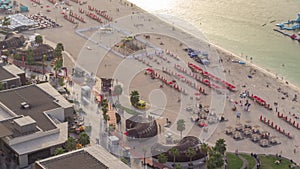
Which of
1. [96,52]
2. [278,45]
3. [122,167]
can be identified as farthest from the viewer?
[278,45]

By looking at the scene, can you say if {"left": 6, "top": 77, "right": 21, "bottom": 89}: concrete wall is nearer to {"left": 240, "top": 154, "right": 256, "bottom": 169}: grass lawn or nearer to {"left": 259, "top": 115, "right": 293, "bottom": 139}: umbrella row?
{"left": 240, "top": 154, "right": 256, "bottom": 169}: grass lawn

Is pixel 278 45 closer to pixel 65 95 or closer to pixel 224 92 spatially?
pixel 224 92

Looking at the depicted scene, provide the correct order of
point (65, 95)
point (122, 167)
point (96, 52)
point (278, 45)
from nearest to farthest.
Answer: point (122, 167) < point (65, 95) < point (96, 52) < point (278, 45)

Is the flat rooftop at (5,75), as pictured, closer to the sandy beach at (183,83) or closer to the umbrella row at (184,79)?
the sandy beach at (183,83)

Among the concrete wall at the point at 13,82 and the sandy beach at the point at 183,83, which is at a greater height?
the concrete wall at the point at 13,82

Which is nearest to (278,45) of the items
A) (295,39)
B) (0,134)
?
(295,39)

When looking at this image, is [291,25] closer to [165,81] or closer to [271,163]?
[165,81]

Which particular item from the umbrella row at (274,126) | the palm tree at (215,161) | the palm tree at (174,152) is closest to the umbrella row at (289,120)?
the umbrella row at (274,126)
